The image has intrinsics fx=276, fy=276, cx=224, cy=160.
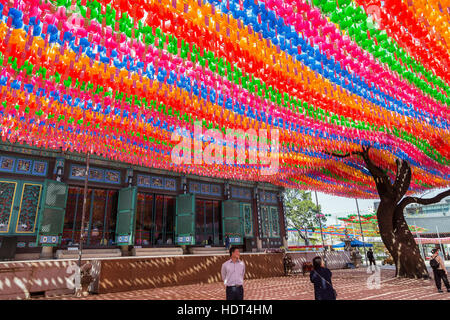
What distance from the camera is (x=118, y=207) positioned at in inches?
496

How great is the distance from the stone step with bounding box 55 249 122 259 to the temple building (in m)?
0.25

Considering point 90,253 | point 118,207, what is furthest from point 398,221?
point 90,253

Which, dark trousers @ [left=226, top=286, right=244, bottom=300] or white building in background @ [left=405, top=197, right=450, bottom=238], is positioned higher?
white building in background @ [left=405, top=197, right=450, bottom=238]

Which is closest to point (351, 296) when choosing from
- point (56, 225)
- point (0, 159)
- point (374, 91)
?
point (374, 91)

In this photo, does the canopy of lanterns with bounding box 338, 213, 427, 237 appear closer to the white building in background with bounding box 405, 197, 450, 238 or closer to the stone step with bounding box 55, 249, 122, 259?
the white building in background with bounding box 405, 197, 450, 238

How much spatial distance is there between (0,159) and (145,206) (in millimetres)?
6305

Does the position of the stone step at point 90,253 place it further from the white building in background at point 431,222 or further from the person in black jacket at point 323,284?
the white building in background at point 431,222

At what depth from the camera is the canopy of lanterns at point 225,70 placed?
3689 millimetres

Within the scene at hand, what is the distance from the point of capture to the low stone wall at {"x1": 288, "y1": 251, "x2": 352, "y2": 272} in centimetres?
1363

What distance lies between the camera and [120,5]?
11.6 ft

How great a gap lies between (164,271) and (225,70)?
6.79 m

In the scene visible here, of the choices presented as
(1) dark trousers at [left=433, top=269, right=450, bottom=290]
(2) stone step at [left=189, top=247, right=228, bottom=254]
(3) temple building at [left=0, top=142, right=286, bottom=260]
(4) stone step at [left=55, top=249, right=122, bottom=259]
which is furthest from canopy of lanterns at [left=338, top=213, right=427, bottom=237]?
(4) stone step at [left=55, top=249, right=122, bottom=259]

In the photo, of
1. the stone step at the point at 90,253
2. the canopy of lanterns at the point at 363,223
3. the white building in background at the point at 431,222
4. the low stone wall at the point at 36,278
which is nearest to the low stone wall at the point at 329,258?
the canopy of lanterns at the point at 363,223

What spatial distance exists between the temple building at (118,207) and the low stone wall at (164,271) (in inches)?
141
